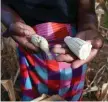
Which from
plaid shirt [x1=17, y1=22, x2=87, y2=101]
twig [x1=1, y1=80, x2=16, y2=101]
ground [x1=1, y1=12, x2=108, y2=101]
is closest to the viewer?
plaid shirt [x1=17, y1=22, x2=87, y2=101]

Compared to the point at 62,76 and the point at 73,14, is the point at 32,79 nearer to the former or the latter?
the point at 62,76

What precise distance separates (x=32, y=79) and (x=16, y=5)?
0.21m

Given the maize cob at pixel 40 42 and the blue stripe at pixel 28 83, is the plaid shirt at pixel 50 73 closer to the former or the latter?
the blue stripe at pixel 28 83

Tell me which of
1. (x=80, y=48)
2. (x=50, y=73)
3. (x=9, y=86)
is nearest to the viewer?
(x=80, y=48)

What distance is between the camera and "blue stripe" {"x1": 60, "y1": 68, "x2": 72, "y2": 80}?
38.3 inches

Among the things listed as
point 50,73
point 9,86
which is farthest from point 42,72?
point 9,86

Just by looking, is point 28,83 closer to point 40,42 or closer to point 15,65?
point 40,42

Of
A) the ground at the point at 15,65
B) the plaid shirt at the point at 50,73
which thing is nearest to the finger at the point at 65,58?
the plaid shirt at the point at 50,73

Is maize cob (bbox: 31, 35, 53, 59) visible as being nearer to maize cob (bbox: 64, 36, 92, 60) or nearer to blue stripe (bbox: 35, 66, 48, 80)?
maize cob (bbox: 64, 36, 92, 60)

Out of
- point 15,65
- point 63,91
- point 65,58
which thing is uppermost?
point 65,58

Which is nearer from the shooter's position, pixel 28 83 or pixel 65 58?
pixel 65 58

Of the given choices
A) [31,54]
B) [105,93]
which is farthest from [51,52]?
[105,93]

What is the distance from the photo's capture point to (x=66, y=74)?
982mm

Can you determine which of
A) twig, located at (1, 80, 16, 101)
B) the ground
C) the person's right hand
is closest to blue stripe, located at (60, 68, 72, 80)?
the person's right hand
